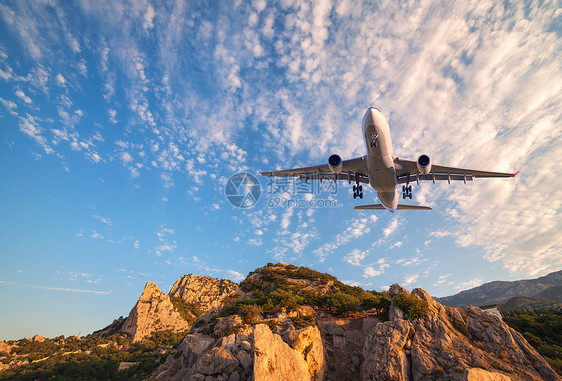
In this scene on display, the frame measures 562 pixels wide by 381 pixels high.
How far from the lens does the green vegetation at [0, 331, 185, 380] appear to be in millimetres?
43906

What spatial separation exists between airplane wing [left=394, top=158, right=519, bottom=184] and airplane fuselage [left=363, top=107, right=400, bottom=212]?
3.06 m

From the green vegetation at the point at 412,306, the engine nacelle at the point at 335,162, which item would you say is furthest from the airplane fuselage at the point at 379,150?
the green vegetation at the point at 412,306

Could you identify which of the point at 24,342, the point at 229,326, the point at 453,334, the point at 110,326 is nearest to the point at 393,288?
the point at 453,334

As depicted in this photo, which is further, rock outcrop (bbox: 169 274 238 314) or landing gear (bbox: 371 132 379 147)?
rock outcrop (bbox: 169 274 238 314)

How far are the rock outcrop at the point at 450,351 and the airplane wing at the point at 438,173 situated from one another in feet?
49.2

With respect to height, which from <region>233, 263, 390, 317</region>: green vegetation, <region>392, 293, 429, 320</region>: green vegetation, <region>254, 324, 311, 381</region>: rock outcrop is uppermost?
<region>233, 263, 390, 317</region>: green vegetation

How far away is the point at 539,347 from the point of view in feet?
65.4

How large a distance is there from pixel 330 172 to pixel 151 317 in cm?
7607

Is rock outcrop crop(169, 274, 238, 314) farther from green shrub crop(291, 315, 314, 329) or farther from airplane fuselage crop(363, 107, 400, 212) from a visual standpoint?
airplane fuselage crop(363, 107, 400, 212)

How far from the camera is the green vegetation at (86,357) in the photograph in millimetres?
43906

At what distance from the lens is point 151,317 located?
73.0 metres

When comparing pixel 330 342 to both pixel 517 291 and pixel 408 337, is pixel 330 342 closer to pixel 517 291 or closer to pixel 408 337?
pixel 408 337

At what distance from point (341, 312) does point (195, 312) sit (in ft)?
242

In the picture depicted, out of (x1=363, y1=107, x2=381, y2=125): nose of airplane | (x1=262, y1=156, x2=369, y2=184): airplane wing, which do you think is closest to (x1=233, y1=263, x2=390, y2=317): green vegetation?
(x1=262, y1=156, x2=369, y2=184): airplane wing
